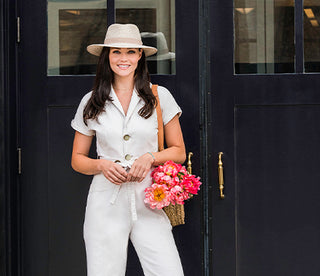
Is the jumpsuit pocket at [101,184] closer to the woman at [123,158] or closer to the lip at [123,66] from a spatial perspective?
the woman at [123,158]

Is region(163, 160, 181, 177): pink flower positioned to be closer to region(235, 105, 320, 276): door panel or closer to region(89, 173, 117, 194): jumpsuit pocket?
region(89, 173, 117, 194): jumpsuit pocket

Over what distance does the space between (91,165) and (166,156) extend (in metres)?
0.37

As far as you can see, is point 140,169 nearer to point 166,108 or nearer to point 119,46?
point 166,108

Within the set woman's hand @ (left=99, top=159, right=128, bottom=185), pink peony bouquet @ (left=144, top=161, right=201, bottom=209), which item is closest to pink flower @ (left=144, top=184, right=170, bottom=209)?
pink peony bouquet @ (left=144, top=161, right=201, bottom=209)

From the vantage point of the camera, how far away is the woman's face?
2.25 metres

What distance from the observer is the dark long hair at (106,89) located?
223 centimetres

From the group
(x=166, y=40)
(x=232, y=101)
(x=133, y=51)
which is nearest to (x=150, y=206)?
(x=133, y=51)

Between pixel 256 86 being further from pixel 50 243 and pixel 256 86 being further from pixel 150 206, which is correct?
pixel 50 243

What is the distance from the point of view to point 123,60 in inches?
88.5

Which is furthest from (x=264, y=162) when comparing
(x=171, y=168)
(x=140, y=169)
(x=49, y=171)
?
(x=49, y=171)

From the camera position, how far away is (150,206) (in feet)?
7.03

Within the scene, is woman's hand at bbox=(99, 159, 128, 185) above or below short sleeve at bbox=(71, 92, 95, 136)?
below

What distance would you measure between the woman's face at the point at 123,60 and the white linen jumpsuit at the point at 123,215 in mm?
131

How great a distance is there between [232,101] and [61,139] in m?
1.05
